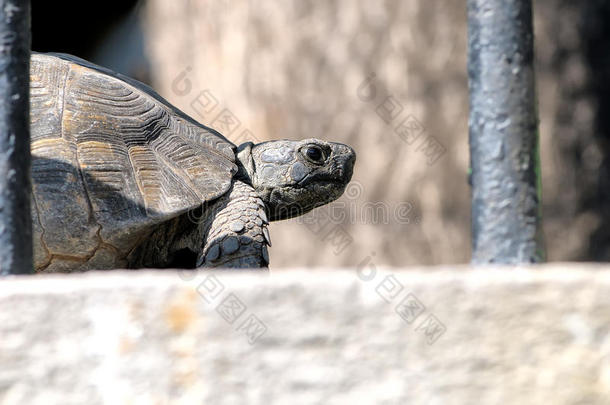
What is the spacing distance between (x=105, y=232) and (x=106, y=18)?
142 inches

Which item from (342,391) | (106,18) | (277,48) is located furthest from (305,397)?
(106,18)

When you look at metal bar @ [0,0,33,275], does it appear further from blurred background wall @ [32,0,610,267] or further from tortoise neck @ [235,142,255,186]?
blurred background wall @ [32,0,610,267]

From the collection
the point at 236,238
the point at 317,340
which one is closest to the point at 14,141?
the point at 317,340

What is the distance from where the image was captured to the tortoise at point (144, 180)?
3096 millimetres

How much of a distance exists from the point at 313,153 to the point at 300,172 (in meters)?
0.11

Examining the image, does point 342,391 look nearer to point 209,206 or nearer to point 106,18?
point 209,206

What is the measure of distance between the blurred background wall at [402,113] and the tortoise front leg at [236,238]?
4.36 ft

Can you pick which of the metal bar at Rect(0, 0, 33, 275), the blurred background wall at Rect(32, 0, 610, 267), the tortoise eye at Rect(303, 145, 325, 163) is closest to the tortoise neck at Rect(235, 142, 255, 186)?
the tortoise eye at Rect(303, 145, 325, 163)

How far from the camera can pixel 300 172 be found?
3773 mm

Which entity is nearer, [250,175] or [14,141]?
[14,141]

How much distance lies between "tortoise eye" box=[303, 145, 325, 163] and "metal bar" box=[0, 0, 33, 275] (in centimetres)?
229

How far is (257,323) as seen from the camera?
121 cm

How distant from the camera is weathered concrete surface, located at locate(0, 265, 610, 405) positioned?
119cm

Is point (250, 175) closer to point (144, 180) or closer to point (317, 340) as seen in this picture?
point (144, 180)
